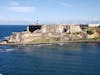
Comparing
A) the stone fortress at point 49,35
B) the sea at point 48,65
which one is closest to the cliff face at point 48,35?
the stone fortress at point 49,35

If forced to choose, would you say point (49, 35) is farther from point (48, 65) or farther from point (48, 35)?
point (48, 65)

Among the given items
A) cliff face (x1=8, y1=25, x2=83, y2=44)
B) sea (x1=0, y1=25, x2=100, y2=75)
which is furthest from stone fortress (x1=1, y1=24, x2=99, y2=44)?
sea (x1=0, y1=25, x2=100, y2=75)

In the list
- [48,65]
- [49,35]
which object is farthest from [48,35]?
[48,65]

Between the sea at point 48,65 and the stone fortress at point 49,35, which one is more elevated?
the stone fortress at point 49,35

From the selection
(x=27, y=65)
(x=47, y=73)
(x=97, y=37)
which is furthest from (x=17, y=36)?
(x=47, y=73)

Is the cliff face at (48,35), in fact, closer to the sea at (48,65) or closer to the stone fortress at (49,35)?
the stone fortress at (49,35)

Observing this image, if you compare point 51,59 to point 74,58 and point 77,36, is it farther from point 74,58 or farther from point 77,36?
point 77,36

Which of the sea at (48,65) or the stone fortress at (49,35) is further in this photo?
the stone fortress at (49,35)

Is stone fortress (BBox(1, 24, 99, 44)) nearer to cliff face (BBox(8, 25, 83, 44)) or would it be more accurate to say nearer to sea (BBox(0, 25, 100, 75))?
cliff face (BBox(8, 25, 83, 44))
